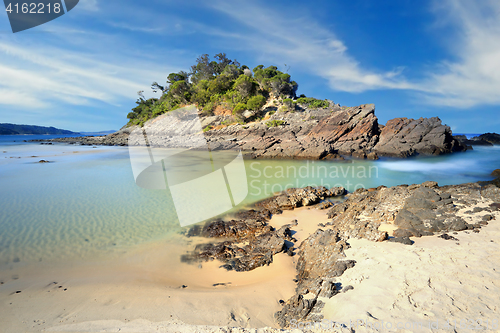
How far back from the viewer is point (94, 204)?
906 centimetres

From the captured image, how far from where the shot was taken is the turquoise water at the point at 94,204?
19.4 ft

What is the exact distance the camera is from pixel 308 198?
843 cm

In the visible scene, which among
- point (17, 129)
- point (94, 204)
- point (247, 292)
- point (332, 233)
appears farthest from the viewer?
point (17, 129)

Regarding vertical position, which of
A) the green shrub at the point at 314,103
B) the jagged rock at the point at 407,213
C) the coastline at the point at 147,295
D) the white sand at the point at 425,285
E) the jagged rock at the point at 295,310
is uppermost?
the green shrub at the point at 314,103

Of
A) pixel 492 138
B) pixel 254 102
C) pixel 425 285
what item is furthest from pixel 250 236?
pixel 492 138

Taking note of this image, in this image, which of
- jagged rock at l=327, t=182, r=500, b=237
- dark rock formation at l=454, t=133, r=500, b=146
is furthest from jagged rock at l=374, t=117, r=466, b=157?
jagged rock at l=327, t=182, r=500, b=237

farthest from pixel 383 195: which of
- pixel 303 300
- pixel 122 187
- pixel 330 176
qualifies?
pixel 122 187

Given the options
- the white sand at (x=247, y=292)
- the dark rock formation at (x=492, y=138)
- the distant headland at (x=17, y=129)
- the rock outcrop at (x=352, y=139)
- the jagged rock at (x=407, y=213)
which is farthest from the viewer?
the distant headland at (x=17, y=129)

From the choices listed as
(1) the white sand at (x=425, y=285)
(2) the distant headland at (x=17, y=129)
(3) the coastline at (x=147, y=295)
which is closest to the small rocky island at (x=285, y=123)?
(3) the coastline at (x=147, y=295)

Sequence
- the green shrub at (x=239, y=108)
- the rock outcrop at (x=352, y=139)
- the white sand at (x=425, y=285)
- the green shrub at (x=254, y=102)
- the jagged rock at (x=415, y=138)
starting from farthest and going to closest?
the green shrub at (x=239, y=108)
the green shrub at (x=254, y=102)
the jagged rock at (x=415, y=138)
the rock outcrop at (x=352, y=139)
the white sand at (x=425, y=285)

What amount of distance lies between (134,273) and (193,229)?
225cm

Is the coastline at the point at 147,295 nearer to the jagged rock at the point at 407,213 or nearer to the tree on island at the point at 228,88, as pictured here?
the jagged rock at the point at 407,213

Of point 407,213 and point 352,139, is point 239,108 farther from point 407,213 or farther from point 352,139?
point 407,213

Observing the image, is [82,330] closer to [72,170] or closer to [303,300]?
[303,300]
